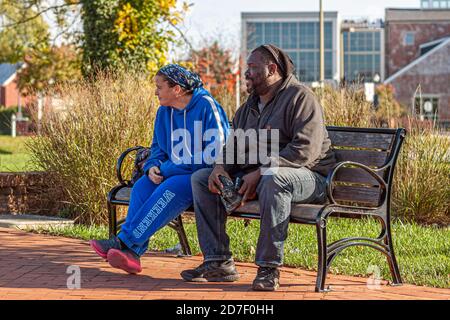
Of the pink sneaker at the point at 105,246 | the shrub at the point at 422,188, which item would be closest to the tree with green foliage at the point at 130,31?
the shrub at the point at 422,188

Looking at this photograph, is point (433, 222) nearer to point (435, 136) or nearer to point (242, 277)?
point (435, 136)

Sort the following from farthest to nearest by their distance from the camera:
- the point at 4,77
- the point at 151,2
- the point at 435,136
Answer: the point at 4,77
the point at 151,2
the point at 435,136

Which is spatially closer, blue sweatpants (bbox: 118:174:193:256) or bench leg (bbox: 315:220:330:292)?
bench leg (bbox: 315:220:330:292)

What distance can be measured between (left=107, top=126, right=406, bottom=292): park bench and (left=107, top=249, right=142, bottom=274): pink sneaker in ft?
1.65

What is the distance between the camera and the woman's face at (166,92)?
20.9 ft

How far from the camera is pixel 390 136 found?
6.17 m

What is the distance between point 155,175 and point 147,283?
31.6 inches

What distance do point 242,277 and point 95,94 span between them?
366cm

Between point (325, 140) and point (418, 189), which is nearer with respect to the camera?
point (325, 140)

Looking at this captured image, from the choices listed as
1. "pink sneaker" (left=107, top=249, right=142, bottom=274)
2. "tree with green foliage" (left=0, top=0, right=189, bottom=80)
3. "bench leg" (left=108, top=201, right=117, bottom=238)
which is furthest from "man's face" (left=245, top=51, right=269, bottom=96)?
"tree with green foliage" (left=0, top=0, right=189, bottom=80)

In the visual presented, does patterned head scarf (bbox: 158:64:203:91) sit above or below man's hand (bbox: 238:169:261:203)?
above

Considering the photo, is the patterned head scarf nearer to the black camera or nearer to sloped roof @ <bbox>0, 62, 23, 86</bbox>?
the black camera

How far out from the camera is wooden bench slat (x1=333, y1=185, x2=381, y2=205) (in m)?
6.02
